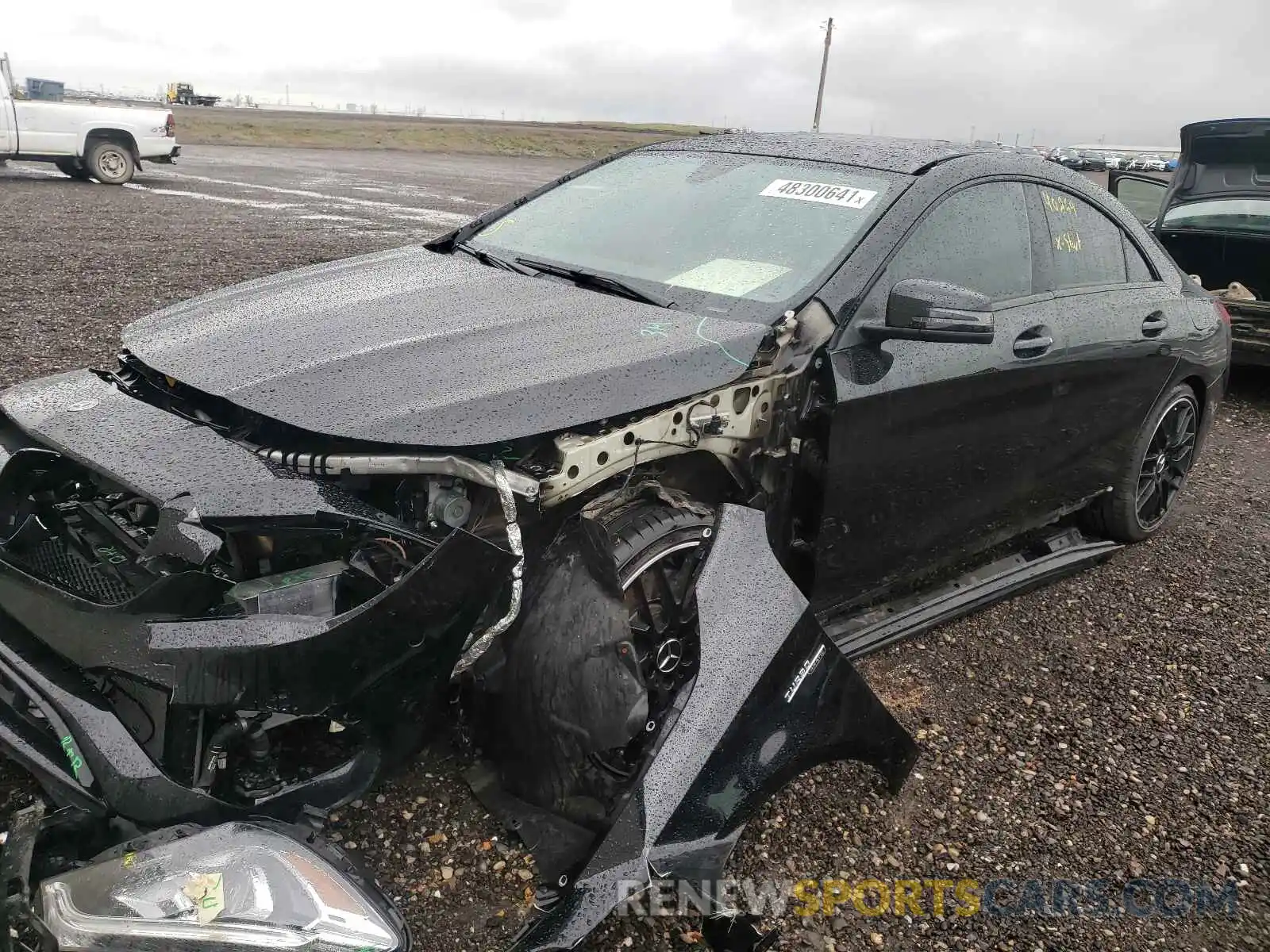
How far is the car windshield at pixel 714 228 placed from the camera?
110 inches

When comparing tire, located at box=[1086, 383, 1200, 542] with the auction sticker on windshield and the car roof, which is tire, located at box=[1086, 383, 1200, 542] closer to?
the car roof

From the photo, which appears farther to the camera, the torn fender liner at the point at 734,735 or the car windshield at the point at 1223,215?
the car windshield at the point at 1223,215

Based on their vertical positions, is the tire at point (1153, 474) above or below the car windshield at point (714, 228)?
below

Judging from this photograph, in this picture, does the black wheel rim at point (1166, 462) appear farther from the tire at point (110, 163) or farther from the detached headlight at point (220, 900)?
the tire at point (110, 163)

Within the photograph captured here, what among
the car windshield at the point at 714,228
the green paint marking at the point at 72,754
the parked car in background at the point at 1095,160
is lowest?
the green paint marking at the point at 72,754

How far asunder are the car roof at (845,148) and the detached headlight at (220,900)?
2.60 m

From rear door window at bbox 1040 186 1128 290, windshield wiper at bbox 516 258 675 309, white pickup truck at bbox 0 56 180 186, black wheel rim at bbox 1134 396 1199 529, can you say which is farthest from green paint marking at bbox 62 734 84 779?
white pickup truck at bbox 0 56 180 186

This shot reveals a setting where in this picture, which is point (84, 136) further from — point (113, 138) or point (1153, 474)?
point (1153, 474)

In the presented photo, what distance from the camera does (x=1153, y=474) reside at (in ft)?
13.9

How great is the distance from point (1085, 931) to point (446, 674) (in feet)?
5.38

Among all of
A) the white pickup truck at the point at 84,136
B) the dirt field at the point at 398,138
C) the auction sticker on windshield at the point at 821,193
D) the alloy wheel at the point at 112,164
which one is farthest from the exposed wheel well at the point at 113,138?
the auction sticker on windshield at the point at 821,193

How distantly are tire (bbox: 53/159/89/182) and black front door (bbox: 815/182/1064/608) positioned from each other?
48.4 feet

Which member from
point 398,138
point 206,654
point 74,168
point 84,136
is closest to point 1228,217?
point 206,654

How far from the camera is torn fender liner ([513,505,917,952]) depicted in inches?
73.1
